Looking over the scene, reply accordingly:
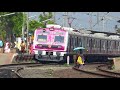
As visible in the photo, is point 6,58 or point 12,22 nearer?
point 6,58

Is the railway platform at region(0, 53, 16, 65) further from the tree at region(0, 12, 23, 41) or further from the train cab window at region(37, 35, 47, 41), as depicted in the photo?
the tree at region(0, 12, 23, 41)

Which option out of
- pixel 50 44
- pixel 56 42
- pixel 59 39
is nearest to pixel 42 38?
pixel 50 44

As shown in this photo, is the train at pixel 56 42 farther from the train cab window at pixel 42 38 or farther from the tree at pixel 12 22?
the tree at pixel 12 22

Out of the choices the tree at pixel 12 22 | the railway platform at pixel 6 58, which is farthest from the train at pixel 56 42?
the tree at pixel 12 22

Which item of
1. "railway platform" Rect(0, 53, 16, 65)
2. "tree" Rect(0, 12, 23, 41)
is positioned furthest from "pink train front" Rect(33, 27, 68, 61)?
"tree" Rect(0, 12, 23, 41)

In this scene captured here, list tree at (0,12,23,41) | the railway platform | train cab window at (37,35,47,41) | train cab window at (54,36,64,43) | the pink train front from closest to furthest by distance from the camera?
the pink train front < train cab window at (54,36,64,43) < train cab window at (37,35,47,41) < the railway platform < tree at (0,12,23,41)

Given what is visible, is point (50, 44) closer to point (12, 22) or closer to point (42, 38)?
point (42, 38)

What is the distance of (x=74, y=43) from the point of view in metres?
32.1

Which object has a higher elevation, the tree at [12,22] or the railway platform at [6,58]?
the tree at [12,22]

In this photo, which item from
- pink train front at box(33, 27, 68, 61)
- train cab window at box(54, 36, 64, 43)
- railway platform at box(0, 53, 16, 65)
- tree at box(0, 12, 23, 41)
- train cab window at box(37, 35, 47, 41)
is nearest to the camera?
pink train front at box(33, 27, 68, 61)

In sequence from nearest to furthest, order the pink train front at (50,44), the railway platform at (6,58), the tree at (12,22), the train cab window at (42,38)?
1. the pink train front at (50,44)
2. the train cab window at (42,38)
3. the railway platform at (6,58)
4. the tree at (12,22)

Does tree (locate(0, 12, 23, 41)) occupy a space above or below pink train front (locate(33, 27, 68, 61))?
above

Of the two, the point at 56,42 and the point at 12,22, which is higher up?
the point at 12,22

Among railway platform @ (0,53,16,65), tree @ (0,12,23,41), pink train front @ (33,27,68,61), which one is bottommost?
railway platform @ (0,53,16,65)
